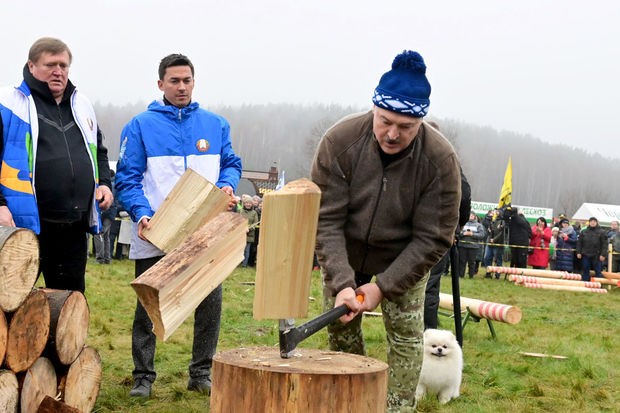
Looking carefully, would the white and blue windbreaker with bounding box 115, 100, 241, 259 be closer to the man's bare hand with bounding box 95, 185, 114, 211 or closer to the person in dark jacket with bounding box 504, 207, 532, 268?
the man's bare hand with bounding box 95, 185, 114, 211

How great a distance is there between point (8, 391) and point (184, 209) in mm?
1481

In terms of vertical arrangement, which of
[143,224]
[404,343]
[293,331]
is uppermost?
[143,224]

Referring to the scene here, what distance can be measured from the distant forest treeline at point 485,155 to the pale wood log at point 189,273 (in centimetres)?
9089

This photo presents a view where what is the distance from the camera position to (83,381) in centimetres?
455

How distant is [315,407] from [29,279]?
1.74 meters

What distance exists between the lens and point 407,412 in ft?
13.6

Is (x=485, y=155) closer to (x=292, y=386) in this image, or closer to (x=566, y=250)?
(x=566, y=250)

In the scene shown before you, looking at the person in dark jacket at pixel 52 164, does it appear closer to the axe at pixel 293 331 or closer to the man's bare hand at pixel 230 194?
the man's bare hand at pixel 230 194

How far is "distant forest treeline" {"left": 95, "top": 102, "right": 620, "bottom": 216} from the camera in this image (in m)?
107

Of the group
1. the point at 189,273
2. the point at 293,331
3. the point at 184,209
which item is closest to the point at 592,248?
the point at 184,209

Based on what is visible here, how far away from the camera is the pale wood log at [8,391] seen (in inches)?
149

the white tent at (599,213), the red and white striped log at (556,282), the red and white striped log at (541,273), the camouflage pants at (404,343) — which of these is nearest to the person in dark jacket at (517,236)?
the red and white striped log at (541,273)

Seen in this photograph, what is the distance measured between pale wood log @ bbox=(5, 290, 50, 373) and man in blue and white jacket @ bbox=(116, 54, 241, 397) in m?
1.04

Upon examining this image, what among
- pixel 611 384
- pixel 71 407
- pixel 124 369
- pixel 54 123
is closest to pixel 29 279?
pixel 71 407
